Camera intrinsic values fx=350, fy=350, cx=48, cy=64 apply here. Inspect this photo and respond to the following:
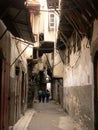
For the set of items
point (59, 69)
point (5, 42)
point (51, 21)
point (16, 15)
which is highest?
point (51, 21)

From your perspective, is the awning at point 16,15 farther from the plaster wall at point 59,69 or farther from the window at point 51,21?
the window at point 51,21

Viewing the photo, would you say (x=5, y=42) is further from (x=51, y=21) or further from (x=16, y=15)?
(x=51, y=21)

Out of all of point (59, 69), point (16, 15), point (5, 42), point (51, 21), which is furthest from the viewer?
point (51, 21)

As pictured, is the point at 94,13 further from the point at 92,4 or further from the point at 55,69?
the point at 55,69

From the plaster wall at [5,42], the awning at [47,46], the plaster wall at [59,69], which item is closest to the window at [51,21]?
the awning at [47,46]

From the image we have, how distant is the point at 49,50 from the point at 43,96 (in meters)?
10.7

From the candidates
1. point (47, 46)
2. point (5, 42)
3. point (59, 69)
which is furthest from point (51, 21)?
point (5, 42)

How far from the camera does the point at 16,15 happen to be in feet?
31.3

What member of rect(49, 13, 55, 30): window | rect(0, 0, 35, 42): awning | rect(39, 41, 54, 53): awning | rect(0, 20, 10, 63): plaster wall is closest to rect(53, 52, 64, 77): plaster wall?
rect(39, 41, 54, 53): awning

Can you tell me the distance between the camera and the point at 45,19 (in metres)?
30.3

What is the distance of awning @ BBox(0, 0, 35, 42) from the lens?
8731 mm

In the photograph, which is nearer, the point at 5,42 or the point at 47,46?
the point at 5,42

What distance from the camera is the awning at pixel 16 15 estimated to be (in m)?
8.73

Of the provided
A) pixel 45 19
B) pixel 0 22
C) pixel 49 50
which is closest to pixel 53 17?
pixel 45 19
